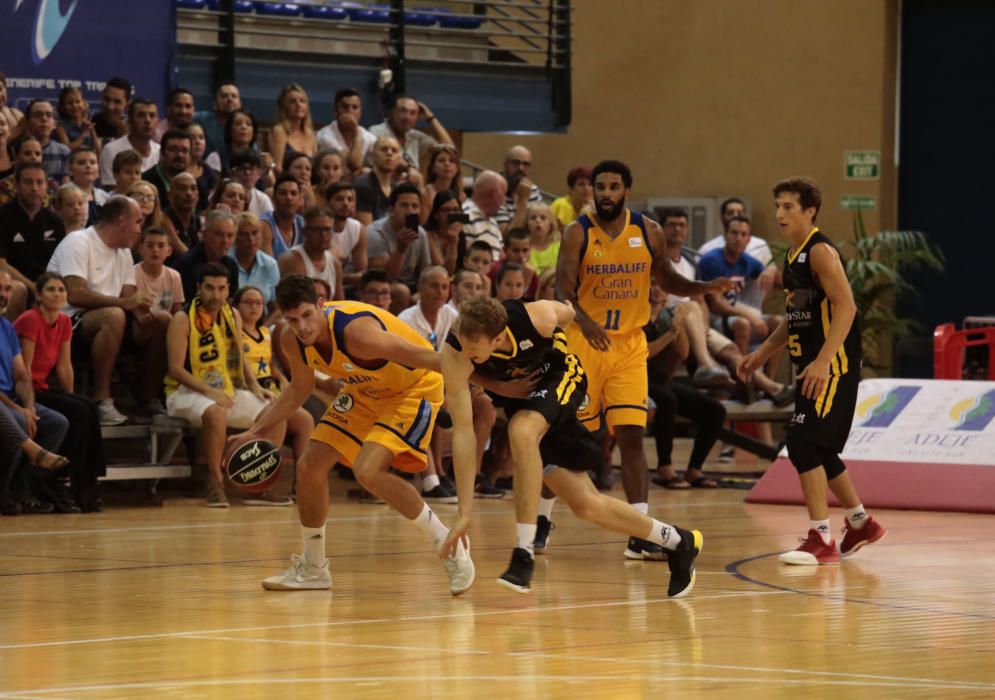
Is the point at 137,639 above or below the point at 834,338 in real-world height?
below

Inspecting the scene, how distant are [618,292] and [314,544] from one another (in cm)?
239

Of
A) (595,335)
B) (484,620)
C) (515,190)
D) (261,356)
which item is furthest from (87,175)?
(484,620)

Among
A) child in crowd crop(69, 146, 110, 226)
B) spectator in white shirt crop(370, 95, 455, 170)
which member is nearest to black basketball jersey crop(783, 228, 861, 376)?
child in crowd crop(69, 146, 110, 226)

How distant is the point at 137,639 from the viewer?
602cm

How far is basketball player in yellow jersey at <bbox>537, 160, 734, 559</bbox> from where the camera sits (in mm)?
8852

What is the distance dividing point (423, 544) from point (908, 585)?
9.59ft

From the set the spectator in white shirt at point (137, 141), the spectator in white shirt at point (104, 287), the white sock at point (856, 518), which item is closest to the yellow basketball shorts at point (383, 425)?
the white sock at point (856, 518)

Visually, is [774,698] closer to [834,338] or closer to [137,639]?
[137,639]

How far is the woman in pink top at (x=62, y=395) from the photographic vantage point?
11.1 meters

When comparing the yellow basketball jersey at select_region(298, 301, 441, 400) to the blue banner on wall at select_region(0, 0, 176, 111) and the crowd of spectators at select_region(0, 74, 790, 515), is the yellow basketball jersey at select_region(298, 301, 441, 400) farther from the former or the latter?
the blue banner on wall at select_region(0, 0, 176, 111)

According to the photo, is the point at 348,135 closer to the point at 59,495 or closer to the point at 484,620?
the point at 59,495

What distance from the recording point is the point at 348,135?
49.6 feet

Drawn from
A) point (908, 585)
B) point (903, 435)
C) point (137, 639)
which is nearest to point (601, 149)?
point (903, 435)

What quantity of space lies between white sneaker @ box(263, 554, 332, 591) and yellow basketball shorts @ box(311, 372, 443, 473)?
1.60ft
